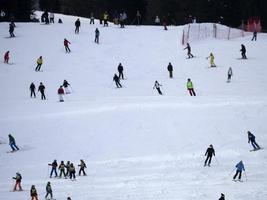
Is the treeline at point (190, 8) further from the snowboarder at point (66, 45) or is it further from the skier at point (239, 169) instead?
the skier at point (239, 169)

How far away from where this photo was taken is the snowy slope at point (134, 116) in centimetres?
2794

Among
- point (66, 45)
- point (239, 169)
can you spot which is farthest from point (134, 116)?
point (66, 45)

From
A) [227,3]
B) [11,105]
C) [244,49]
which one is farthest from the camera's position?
[227,3]

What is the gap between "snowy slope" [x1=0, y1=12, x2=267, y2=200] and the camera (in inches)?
1100

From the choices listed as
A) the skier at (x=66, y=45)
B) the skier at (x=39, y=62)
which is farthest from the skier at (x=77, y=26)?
the skier at (x=39, y=62)

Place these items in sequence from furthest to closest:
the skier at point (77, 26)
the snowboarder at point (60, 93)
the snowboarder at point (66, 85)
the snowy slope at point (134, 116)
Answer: the skier at point (77, 26) → the snowboarder at point (66, 85) → the snowboarder at point (60, 93) → the snowy slope at point (134, 116)

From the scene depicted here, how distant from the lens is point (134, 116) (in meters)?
36.4

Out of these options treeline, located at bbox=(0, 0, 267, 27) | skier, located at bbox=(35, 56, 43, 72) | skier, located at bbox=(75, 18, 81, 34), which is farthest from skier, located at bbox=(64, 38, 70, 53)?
treeline, located at bbox=(0, 0, 267, 27)

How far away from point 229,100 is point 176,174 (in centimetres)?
1021

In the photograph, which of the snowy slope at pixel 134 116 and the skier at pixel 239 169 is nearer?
the skier at pixel 239 169

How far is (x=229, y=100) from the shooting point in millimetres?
37281

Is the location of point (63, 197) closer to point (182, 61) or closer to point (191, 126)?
→ point (191, 126)

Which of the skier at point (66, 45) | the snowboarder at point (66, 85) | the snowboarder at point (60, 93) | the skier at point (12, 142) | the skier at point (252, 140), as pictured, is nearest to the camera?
the skier at point (252, 140)

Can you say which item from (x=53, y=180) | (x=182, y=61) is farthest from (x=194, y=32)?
(x=53, y=180)
